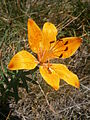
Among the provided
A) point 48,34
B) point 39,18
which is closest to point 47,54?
point 48,34

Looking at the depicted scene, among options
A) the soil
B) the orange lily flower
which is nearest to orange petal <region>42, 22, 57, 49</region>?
the orange lily flower

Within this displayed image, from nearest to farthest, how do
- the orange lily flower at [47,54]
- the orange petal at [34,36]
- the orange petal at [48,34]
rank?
1. the orange lily flower at [47,54]
2. the orange petal at [34,36]
3. the orange petal at [48,34]

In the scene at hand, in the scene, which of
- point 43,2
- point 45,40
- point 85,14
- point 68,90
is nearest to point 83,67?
point 68,90

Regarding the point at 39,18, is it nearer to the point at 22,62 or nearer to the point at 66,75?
the point at 66,75

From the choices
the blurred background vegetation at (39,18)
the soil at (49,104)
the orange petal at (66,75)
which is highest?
the blurred background vegetation at (39,18)

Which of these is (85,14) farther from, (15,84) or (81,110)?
(15,84)

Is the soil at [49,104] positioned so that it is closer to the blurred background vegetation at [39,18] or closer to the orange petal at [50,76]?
the blurred background vegetation at [39,18]

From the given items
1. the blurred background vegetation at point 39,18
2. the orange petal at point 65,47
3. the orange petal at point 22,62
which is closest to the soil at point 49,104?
the blurred background vegetation at point 39,18
